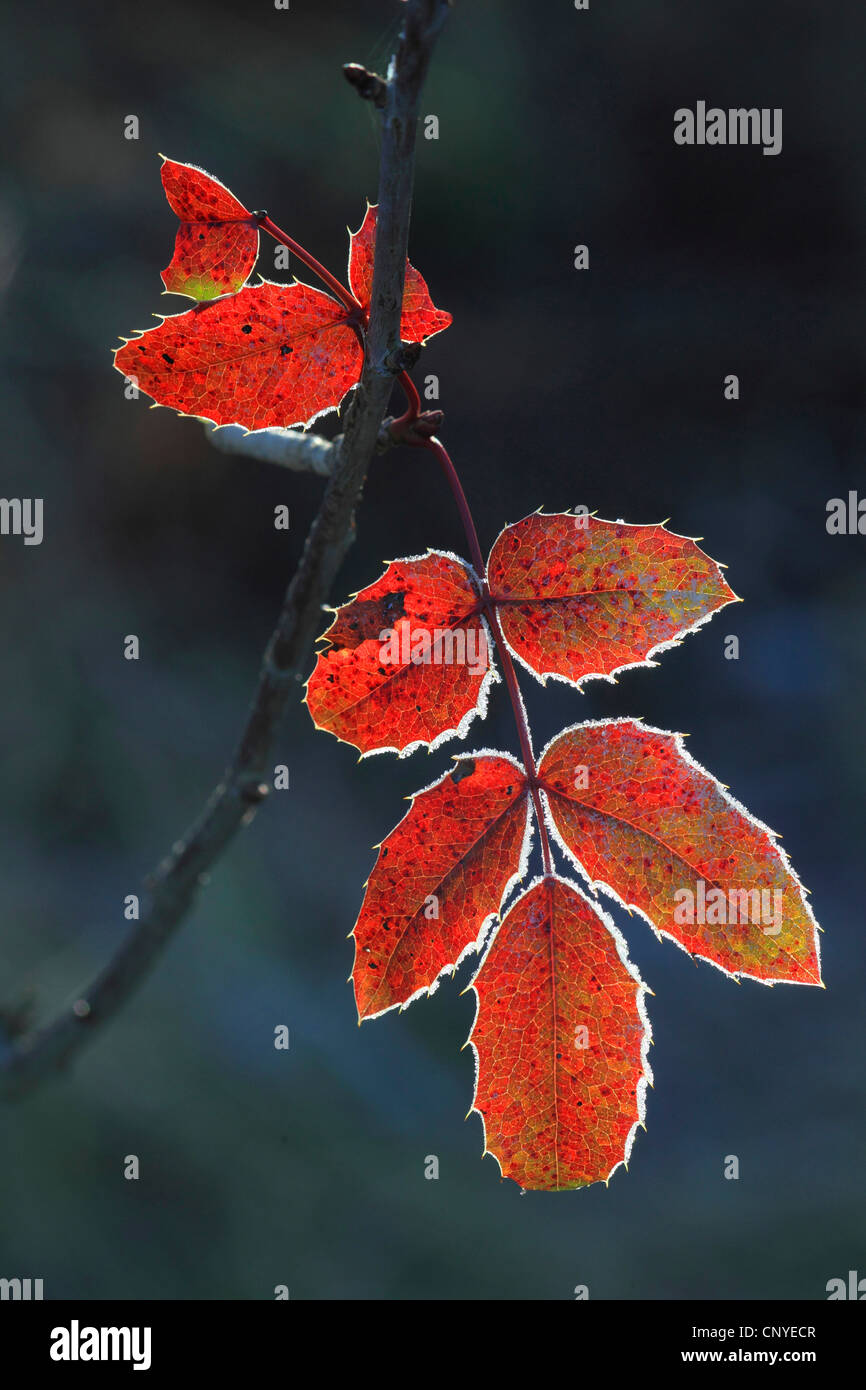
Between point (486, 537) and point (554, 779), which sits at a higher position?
point (486, 537)

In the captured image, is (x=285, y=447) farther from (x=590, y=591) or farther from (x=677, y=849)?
(x=677, y=849)

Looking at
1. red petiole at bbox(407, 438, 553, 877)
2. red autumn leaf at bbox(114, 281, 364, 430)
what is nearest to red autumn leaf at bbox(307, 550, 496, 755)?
red petiole at bbox(407, 438, 553, 877)

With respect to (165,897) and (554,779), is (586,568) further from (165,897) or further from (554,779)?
(165,897)

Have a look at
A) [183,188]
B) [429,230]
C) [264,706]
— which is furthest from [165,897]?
[429,230]

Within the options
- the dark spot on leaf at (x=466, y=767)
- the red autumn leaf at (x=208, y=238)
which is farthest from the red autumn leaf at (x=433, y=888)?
the red autumn leaf at (x=208, y=238)

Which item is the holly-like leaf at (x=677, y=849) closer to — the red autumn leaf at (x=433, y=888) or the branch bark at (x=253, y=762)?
the red autumn leaf at (x=433, y=888)

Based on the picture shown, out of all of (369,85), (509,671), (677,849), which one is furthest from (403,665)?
(369,85)
